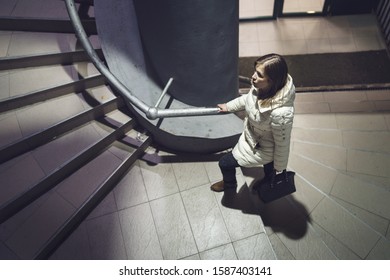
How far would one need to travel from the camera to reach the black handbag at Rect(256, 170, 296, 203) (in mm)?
2832

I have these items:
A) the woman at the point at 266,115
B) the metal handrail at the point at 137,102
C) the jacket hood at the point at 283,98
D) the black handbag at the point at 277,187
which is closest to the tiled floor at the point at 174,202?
the black handbag at the point at 277,187

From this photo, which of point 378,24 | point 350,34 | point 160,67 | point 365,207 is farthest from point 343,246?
point 378,24

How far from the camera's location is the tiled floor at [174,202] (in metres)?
2.92

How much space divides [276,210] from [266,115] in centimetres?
166

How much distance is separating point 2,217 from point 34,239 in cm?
35

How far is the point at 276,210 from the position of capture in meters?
3.43

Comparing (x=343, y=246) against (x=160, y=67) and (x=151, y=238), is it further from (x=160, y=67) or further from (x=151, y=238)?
(x=160, y=67)

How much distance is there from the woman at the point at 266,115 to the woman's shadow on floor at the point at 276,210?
0.46 metres

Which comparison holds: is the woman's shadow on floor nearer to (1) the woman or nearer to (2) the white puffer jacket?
(1) the woman

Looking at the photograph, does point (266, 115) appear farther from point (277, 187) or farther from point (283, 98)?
point (277, 187)

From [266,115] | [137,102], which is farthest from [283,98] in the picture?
[137,102]

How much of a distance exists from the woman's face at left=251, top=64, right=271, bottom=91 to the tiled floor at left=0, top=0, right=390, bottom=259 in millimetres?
1455

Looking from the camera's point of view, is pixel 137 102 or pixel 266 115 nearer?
pixel 266 115

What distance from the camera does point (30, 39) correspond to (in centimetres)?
350
